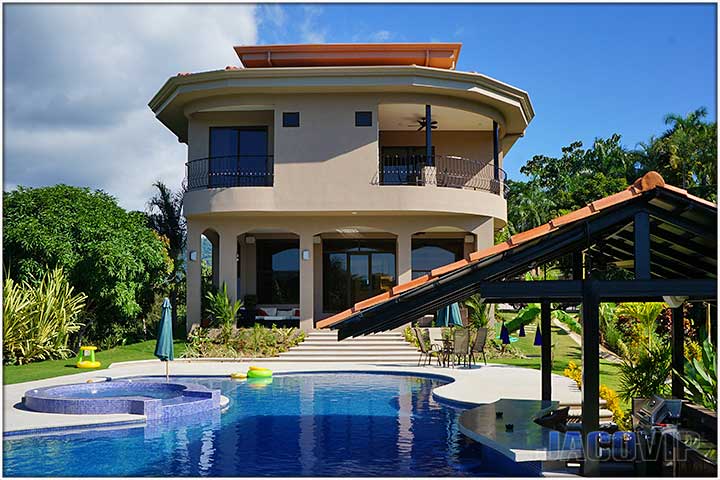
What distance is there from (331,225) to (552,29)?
10.9m

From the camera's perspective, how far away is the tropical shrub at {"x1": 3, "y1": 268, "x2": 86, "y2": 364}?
21.0 m

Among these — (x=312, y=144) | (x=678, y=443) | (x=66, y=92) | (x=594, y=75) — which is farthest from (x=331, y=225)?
(x=594, y=75)

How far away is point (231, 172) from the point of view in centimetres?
2695

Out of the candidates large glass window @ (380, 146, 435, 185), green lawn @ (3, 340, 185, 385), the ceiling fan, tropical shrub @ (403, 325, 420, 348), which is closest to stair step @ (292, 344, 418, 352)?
tropical shrub @ (403, 325, 420, 348)

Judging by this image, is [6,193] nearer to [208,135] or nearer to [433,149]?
[208,135]

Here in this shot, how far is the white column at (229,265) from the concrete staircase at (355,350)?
10.8 ft

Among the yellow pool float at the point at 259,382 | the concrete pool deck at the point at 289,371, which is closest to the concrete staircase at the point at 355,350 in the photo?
the concrete pool deck at the point at 289,371

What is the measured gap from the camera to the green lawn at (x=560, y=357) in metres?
18.2

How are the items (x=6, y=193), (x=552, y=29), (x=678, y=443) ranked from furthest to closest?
(x=6, y=193)
(x=552, y=29)
(x=678, y=443)

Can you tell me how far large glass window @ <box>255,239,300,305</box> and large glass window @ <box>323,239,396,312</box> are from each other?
1.42m

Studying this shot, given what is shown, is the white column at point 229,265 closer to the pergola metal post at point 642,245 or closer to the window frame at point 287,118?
the window frame at point 287,118

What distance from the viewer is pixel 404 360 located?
22531 mm

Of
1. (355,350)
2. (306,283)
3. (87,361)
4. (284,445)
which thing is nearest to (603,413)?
(284,445)

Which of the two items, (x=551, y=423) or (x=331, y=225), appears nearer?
(x=551, y=423)
